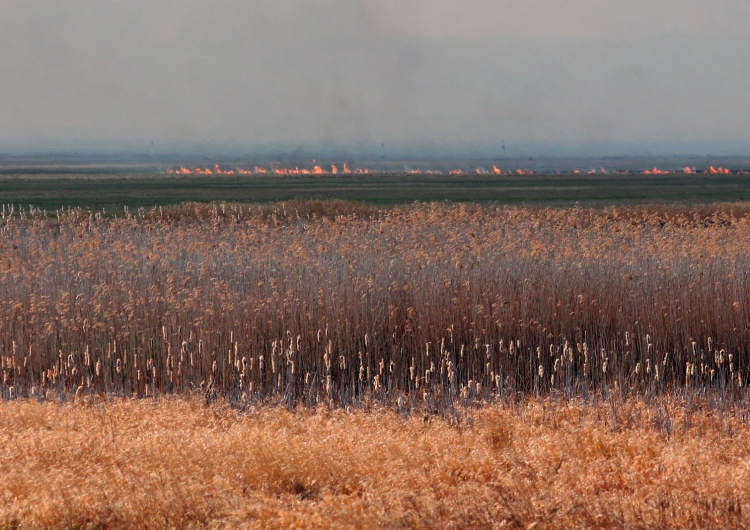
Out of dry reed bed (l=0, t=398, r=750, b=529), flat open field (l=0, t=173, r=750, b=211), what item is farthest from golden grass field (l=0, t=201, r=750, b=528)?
flat open field (l=0, t=173, r=750, b=211)

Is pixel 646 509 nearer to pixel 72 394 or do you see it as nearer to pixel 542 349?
pixel 542 349

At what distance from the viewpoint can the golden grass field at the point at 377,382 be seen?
18.5 ft

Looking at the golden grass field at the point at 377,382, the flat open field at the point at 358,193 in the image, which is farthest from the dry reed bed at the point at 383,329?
the flat open field at the point at 358,193

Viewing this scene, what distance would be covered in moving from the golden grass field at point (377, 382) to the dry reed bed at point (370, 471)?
2 centimetres

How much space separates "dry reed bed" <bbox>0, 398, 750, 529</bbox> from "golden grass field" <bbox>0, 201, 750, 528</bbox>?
0.02 metres

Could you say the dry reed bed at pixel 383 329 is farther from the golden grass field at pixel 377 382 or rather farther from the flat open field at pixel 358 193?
the flat open field at pixel 358 193

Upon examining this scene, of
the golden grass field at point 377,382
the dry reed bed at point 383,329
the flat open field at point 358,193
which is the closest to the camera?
the golden grass field at point 377,382

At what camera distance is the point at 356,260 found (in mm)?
12930

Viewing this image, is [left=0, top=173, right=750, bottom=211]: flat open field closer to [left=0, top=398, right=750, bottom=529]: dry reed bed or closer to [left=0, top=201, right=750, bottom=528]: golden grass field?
[left=0, top=201, right=750, bottom=528]: golden grass field

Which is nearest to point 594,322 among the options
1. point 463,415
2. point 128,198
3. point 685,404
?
point 685,404

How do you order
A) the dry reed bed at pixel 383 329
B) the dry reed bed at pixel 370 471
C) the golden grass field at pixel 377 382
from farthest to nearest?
1. the dry reed bed at pixel 383 329
2. the golden grass field at pixel 377 382
3. the dry reed bed at pixel 370 471

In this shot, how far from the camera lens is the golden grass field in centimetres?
564

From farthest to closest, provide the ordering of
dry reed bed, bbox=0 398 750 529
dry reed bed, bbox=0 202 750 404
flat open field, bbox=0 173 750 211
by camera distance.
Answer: flat open field, bbox=0 173 750 211 < dry reed bed, bbox=0 202 750 404 < dry reed bed, bbox=0 398 750 529

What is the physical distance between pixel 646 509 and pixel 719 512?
16.2 inches
